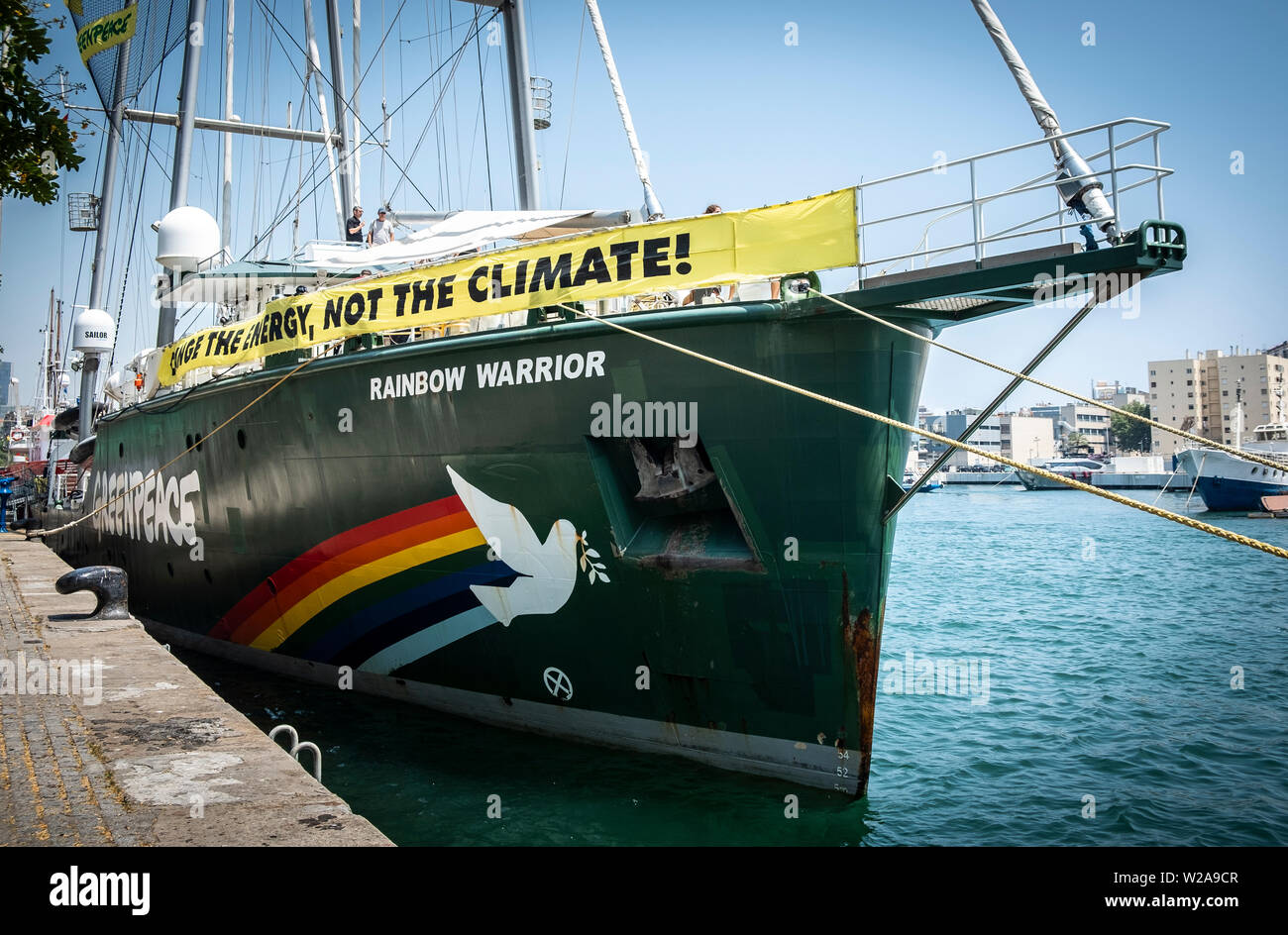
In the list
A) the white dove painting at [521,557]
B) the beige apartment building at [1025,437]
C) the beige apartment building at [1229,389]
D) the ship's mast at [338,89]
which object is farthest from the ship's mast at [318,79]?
the beige apartment building at [1025,437]

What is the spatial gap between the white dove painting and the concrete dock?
278 cm

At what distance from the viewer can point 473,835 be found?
717 cm

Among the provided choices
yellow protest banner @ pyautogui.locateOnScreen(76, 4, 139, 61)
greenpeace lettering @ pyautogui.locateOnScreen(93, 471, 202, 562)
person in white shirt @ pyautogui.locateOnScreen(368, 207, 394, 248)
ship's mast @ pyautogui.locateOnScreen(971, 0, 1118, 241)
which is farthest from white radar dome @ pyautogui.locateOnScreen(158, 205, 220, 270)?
ship's mast @ pyautogui.locateOnScreen(971, 0, 1118, 241)

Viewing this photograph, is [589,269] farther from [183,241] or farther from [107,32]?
[107,32]

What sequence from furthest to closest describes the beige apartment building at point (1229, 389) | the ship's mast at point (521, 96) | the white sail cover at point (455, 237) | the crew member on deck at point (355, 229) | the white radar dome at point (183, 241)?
the beige apartment building at point (1229, 389) → the white radar dome at point (183, 241) → the crew member on deck at point (355, 229) → the ship's mast at point (521, 96) → the white sail cover at point (455, 237)

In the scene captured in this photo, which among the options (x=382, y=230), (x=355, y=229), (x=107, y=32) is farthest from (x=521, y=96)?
(x=107, y=32)

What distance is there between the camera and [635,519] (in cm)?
834

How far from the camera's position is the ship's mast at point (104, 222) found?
2159cm

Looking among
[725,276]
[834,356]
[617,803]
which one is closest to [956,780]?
[617,803]

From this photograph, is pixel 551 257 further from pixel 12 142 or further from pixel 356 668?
pixel 356 668

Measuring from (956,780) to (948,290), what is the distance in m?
4.69

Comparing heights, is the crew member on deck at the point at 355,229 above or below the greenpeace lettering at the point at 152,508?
above

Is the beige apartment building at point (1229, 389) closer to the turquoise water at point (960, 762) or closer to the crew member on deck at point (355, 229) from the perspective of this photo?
the turquoise water at point (960, 762)

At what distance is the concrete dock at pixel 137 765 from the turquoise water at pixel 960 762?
1.98m
